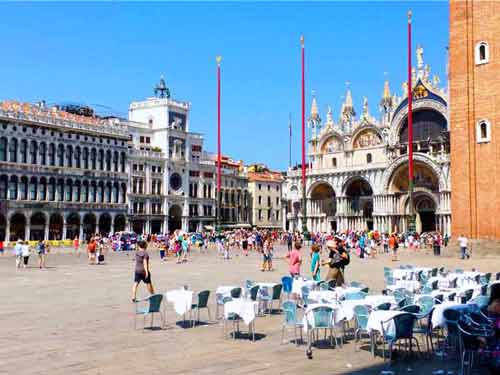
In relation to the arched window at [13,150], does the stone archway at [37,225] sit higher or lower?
lower

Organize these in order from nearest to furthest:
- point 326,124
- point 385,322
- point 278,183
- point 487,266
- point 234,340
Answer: point 385,322 → point 234,340 → point 487,266 → point 326,124 → point 278,183

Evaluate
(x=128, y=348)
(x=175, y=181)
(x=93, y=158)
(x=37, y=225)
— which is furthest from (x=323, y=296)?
(x=175, y=181)

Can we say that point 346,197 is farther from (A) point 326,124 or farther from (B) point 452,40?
(B) point 452,40

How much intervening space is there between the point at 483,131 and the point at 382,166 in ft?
107

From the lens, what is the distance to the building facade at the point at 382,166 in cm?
6412

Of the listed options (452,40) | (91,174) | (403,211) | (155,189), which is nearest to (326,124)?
(403,211)

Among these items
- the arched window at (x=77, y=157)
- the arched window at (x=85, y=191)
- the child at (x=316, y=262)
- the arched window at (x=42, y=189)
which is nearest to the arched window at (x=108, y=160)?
the arched window at (x=85, y=191)

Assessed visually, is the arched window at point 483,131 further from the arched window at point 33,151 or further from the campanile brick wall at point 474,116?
the arched window at point 33,151

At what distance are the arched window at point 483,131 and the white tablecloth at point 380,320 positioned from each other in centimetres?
2830

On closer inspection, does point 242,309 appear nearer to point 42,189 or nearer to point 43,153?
point 42,189

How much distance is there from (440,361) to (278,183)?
86.5 m

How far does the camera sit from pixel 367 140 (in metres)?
73.4

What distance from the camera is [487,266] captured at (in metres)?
27.0

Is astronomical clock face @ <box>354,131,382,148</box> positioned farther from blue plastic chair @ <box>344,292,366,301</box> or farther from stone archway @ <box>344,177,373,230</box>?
blue plastic chair @ <box>344,292,366,301</box>
